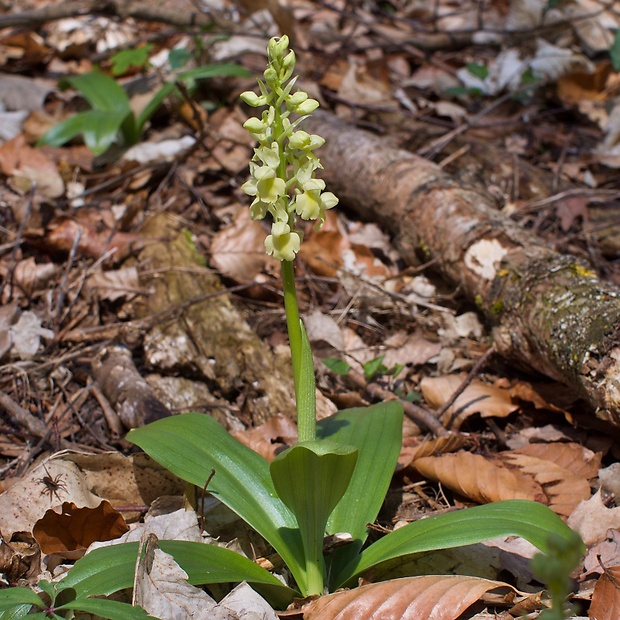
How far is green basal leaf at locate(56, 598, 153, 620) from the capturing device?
1.55 m

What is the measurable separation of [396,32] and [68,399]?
17.6ft

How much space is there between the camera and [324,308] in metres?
3.80

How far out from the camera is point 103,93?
4.96m

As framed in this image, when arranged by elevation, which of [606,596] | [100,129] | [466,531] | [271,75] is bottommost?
[606,596]

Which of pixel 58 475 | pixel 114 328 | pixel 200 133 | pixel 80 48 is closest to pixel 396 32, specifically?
pixel 200 133

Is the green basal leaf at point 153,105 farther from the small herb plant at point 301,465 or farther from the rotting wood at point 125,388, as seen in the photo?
the small herb plant at point 301,465

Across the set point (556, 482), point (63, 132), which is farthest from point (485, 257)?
point (63, 132)

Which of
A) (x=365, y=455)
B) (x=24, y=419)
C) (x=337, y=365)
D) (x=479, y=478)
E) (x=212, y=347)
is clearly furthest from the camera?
(x=212, y=347)

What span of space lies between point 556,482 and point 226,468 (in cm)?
130

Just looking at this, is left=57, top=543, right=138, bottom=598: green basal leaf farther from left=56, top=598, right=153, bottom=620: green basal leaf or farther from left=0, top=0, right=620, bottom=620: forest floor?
left=0, top=0, right=620, bottom=620: forest floor

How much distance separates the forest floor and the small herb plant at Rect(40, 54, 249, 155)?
0.10 m

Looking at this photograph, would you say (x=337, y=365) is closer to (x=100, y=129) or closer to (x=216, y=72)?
(x=100, y=129)

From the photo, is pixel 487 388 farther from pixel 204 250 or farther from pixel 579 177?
pixel 579 177

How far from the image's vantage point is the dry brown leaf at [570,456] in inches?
102
